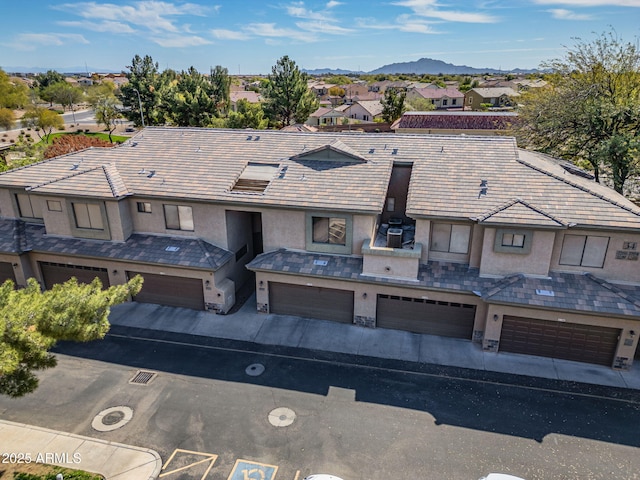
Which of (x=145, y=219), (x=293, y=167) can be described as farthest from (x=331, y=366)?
(x=145, y=219)

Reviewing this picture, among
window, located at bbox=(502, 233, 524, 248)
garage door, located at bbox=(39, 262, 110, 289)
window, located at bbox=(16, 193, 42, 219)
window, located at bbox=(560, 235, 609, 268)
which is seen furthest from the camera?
window, located at bbox=(16, 193, 42, 219)

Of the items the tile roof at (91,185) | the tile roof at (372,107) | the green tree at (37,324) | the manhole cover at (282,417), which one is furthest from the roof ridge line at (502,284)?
the tile roof at (372,107)

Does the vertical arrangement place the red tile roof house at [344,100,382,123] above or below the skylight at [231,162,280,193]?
above

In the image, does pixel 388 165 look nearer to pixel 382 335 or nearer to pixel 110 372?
pixel 382 335

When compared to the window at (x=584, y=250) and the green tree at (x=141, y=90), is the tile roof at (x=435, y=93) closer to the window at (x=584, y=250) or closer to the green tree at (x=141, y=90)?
the green tree at (x=141, y=90)

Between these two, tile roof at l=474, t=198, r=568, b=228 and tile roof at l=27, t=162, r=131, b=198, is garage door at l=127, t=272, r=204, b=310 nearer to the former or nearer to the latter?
tile roof at l=27, t=162, r=131, b=198

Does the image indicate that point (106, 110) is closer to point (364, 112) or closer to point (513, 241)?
point (364, 112)

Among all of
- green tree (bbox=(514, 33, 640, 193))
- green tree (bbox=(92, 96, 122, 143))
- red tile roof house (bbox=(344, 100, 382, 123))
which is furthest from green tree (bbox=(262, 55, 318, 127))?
green tree (bbox=(514, 33, 640, 193))
